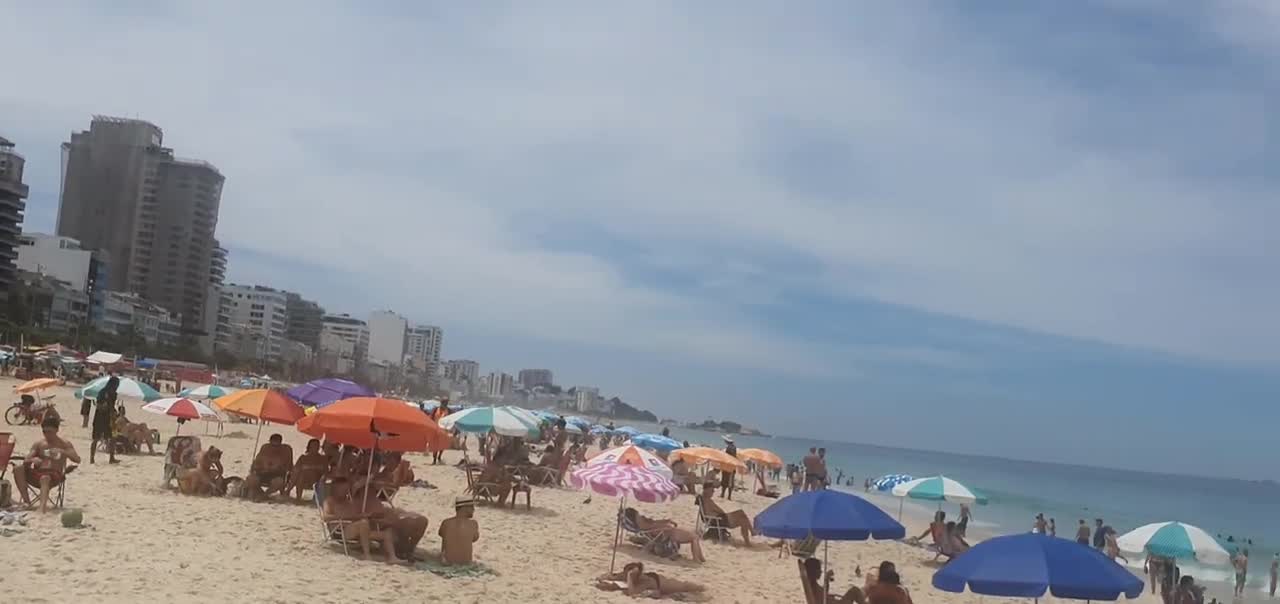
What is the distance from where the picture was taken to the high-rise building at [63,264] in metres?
105

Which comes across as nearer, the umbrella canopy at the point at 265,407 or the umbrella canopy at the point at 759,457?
the umbrella canopy at the point at 265,407

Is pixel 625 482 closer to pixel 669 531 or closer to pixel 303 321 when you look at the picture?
pixel 669 531

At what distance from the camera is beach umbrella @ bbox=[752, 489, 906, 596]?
7.66 meters

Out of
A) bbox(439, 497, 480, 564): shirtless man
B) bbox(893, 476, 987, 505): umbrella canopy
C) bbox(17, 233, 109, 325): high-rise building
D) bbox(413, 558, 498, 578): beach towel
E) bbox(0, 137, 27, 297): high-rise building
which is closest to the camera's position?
bbox(413, 558, 498, 578): beach towel

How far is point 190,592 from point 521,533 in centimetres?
566

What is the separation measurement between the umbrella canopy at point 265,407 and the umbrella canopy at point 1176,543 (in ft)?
32.9

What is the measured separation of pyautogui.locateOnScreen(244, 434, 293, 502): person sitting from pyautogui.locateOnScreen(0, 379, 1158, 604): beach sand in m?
0.29

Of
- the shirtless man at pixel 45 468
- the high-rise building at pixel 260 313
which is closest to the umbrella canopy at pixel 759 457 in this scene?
the shirtless man at pixel 45 468

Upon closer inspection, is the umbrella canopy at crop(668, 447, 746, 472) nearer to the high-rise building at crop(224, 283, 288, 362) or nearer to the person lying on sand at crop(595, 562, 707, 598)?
the person lying on sand at crop(595, 562, 707, 598)

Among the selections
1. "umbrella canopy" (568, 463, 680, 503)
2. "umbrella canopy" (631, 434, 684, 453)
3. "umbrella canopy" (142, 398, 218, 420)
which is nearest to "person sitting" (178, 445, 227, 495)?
"umbrella canopy" (142, 398, 218, 420)

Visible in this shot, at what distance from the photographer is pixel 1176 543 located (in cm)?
1123

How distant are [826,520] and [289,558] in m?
4.66

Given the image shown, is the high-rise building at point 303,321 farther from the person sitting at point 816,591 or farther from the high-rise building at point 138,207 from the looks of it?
the person sitting at point 816,591

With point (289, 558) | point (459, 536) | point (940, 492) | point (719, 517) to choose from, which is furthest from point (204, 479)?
point (940, 492)
